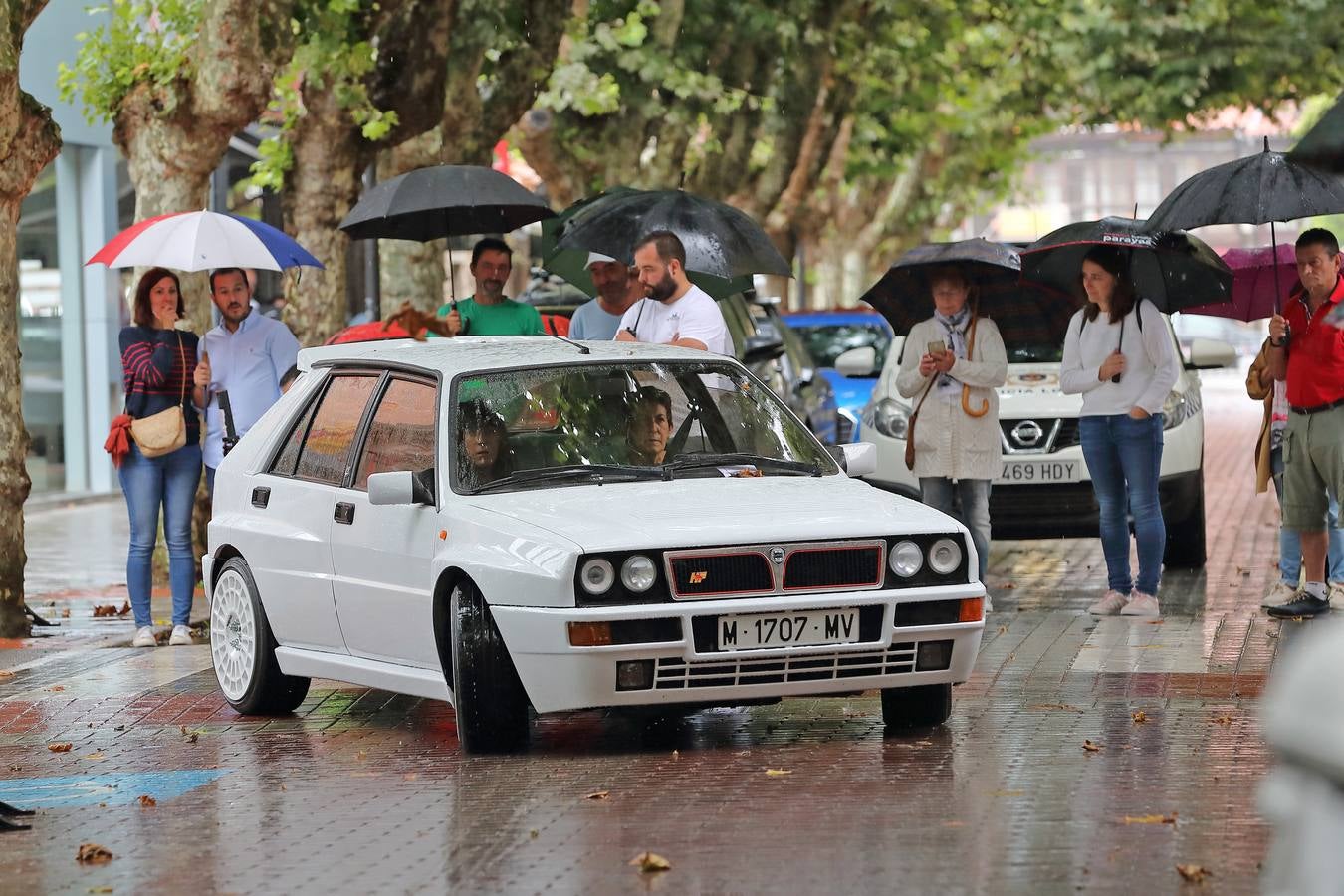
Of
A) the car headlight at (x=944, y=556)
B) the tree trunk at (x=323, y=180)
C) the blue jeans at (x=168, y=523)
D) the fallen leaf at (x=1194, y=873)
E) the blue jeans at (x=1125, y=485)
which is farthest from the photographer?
the tree trunk at (x=323, y=180)

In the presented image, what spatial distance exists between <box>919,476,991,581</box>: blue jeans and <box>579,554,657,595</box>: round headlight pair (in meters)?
4.82

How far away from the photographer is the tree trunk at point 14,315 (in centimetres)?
1286

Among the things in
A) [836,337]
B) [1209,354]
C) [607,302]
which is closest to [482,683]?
[607,302]

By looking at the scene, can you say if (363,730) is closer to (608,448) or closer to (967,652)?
(608,448)

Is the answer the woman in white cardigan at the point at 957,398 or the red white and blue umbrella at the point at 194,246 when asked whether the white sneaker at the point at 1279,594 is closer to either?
the woman in white cardigan at the point at 957,398

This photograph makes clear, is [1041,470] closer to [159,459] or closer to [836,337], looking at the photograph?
[159,459]

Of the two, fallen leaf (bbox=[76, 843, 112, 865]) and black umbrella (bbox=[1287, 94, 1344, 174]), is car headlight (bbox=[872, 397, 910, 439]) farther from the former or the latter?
fallen leaf (bbox=[76, 843, 112, 865])

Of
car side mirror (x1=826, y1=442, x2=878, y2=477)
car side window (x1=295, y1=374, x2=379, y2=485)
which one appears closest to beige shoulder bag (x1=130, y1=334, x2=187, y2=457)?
car side window (x1=295, y1=374, x2=379, y2=485)

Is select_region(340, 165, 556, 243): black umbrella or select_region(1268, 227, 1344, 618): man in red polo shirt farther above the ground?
select_region(340, 165, 556, 243): black umbrella

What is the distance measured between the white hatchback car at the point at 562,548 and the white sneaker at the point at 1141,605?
3.57 meters

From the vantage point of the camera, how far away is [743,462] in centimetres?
909

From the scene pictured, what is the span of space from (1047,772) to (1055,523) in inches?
281

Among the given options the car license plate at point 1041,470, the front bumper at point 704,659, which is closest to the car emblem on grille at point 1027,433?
the car license plate at point 1041,470

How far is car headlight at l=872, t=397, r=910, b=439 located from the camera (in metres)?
15.1
